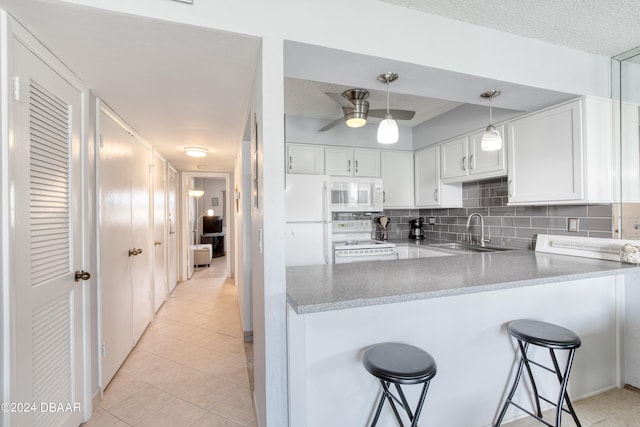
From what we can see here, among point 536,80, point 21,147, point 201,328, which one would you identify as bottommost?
point 201,328

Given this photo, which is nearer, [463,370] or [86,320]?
[463,370]

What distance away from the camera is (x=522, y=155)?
2480 millimetres

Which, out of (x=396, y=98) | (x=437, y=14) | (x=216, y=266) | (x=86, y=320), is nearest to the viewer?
(x=437, y=14)

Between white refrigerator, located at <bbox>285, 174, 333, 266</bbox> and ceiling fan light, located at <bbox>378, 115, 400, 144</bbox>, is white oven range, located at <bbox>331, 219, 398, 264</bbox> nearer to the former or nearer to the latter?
white refrigerator, located at <bbox>285, 174, 333, 266</bbox>

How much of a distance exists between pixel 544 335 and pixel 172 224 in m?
4.86

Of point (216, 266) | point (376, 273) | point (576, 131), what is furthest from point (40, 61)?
point (216, 266)

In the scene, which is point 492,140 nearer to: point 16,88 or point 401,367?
point 401,367

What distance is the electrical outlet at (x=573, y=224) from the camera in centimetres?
237

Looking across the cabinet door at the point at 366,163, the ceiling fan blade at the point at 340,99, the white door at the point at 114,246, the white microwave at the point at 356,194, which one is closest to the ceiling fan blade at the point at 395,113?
the ceiling fan blade at the point at 340,99

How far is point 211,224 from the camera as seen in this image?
26.5 ft

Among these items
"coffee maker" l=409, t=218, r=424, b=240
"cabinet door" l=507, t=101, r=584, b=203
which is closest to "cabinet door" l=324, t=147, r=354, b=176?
"coffee maker" l=409, t=218, r=424, b=240

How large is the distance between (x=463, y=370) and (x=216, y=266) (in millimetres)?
6183

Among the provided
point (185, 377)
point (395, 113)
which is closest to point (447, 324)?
point (395, 113)

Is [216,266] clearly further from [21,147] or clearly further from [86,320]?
[21,147]
